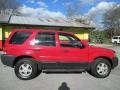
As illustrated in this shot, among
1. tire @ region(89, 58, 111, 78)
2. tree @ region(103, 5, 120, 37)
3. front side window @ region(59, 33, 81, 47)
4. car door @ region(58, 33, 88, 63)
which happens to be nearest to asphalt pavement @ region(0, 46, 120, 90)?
tire @ region(89, 58, 111, 78)

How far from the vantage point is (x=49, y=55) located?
9055 millimetres

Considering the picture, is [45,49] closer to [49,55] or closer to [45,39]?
[49,55]

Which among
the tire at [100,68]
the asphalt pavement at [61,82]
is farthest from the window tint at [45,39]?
the tire at [100,68]

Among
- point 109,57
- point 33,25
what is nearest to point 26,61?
point 109,57

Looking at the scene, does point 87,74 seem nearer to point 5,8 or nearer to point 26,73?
point 26,73

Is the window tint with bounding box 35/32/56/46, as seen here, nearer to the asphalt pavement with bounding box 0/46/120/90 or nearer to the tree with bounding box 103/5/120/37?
the asphalt pavement with bounding box 0/46/120/90

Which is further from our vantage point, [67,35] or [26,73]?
[67,35]

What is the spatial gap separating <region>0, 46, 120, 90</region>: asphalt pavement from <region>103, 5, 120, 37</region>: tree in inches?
2422

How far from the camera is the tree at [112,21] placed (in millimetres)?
69562

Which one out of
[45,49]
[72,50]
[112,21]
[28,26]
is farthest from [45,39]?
[112,21]

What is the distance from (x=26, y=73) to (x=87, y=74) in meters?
2.59

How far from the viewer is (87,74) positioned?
977cm

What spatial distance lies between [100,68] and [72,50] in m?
1.36

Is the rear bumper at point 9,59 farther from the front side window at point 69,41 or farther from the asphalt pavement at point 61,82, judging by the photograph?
the front side window at point 69,41
